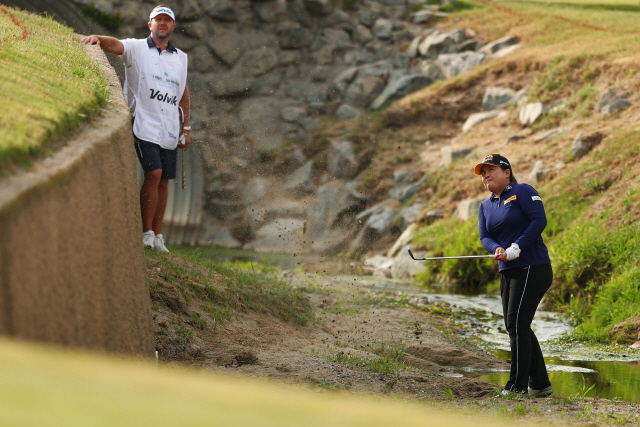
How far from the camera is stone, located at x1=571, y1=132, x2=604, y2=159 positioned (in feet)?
40.0

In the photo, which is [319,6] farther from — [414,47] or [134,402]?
[134,402]

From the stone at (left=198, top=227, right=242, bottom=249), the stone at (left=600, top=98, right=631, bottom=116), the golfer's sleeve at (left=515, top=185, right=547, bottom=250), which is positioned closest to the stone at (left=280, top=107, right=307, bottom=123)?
the stone at (left=198, top=227, right=242, bottom=249)

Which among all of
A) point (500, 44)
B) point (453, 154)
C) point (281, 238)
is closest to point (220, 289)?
point (453, 154)

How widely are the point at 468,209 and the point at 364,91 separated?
8.18m

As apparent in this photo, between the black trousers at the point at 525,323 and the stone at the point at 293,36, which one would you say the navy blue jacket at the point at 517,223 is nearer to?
the black trousers at the point at 525,323

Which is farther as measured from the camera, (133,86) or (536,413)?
(133,86)

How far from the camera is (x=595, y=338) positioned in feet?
24.3

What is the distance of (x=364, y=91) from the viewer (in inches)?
803

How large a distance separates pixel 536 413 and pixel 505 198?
1789mm

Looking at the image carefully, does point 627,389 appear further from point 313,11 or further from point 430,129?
point 313,11

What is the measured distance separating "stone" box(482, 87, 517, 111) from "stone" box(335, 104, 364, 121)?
12.7 ft

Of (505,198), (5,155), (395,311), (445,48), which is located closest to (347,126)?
(445,48)

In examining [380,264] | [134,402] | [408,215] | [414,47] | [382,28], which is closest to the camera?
[134,402]

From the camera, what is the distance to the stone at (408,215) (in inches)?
595
